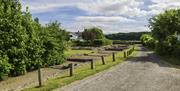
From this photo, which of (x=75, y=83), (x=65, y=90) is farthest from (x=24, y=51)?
(x=65, y=90)

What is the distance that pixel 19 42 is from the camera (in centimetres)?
2212

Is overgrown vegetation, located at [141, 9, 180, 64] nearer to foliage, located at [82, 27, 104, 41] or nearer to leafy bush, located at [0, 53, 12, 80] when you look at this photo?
leafy bush, located at [0, 53, 12, 80]

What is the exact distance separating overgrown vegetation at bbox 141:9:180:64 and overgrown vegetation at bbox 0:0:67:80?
17.8 metres

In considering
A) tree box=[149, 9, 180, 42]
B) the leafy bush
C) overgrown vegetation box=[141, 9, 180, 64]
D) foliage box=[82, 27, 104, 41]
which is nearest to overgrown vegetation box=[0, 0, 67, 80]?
the leafy bush

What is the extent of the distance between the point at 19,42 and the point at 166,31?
32.6 metres

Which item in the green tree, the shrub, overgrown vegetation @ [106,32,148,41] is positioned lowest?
overgrown vegetation @ [106,32,148,41]

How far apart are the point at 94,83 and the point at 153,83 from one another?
3295 mm

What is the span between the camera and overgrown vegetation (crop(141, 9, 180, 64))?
136 feet

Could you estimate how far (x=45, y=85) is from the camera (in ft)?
57.0

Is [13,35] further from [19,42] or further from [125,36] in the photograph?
[125,36]

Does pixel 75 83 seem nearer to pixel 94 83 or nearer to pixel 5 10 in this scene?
pixel 94 83

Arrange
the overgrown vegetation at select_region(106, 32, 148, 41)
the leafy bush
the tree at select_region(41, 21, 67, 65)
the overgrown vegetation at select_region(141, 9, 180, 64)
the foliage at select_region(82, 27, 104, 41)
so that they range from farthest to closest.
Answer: the overgrown vegetation at select_region(106, 32, 148, 41)
the foliage at select_region(82, 27, 104, 41)
the overgrown vegetation at select_region(141, 9, 180, 64)
the tree at select_region(41, 21, 67, 65)
the leafy bush

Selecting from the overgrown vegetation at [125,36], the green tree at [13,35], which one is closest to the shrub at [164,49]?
the green tree at [13,35]

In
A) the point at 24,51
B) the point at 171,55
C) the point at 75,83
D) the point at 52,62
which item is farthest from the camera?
the point at 171,55
